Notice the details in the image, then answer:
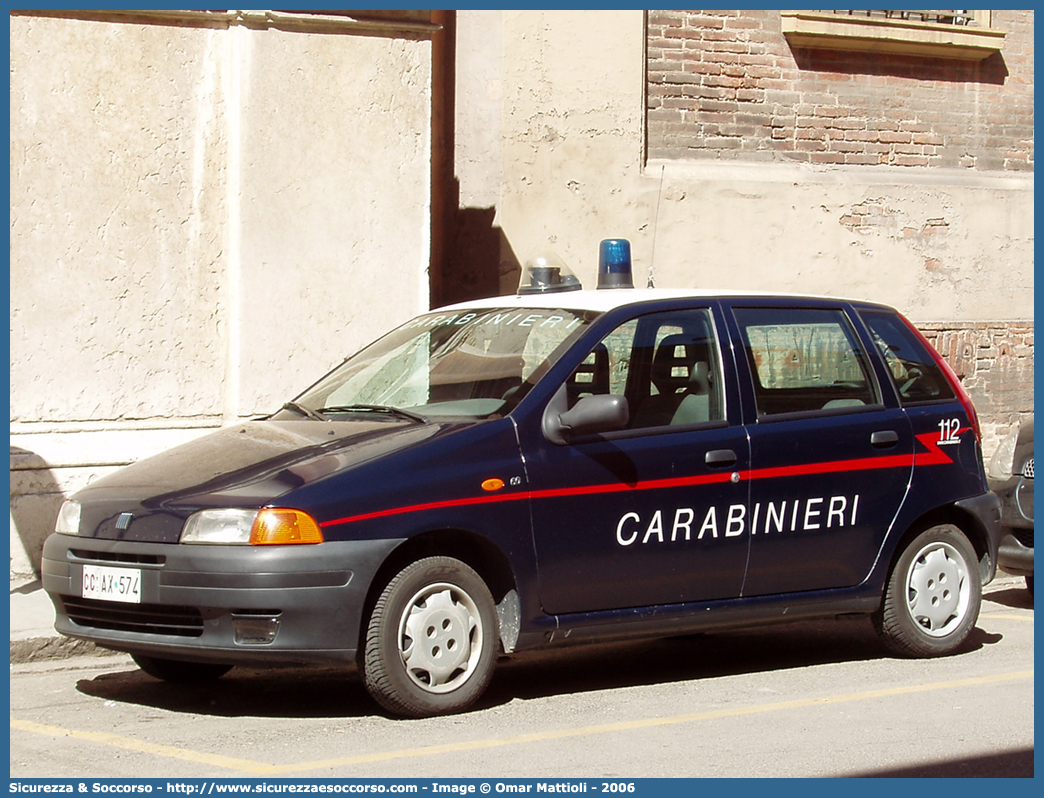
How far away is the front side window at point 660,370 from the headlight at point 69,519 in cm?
211

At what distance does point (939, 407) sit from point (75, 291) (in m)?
5.30

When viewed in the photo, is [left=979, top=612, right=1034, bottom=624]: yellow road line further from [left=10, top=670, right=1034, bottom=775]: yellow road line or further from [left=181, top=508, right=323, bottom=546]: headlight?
[left=181, top=508, right=323, bottom=546]: headlight

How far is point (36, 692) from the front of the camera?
6785 mm

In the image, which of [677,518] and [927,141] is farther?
[927,141]

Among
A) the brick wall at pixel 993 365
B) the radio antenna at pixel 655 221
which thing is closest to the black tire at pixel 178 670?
the radio antenna at pixel 655 221

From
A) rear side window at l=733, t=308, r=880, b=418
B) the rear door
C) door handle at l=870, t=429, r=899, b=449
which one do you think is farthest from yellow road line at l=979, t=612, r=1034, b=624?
rear side window at l=733, t=308, r=880, b=418

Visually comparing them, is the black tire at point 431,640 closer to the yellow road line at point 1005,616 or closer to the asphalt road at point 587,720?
the asphalt road at point 587,720

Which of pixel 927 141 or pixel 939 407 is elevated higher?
pixel 927 141

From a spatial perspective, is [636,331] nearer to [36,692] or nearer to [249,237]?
[36,692]

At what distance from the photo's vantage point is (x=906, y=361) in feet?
25.0

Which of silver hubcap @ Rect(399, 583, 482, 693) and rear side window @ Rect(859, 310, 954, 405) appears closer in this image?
silver hubcap @ Rect(399, 583, 482, 693)

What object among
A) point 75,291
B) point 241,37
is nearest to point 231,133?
point 241,37

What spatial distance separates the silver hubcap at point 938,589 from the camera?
745 cm

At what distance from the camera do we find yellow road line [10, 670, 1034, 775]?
5.28 meters
